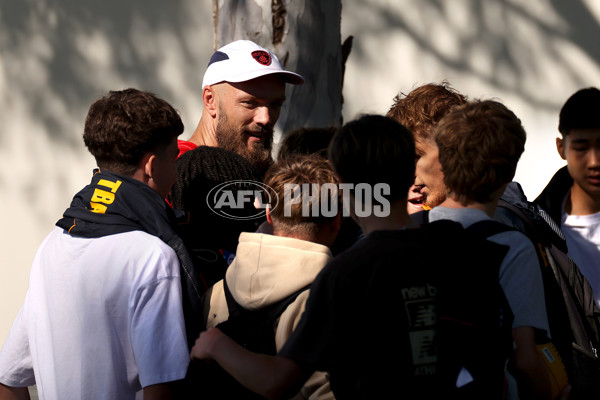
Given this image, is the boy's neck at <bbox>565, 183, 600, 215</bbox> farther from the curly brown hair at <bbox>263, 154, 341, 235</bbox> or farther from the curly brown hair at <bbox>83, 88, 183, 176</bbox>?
the curly brown hair at <bbox>83, 88, 183, 176</bbox>

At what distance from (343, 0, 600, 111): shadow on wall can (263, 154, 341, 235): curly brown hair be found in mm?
2903

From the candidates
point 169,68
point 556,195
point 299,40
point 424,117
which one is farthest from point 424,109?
point 169,68

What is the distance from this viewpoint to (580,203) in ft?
9.53

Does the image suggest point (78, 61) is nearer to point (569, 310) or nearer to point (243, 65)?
point (243, 65)

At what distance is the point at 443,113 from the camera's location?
2729mm

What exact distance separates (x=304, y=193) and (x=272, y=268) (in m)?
0.25

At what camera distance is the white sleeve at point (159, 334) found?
211 centimetres

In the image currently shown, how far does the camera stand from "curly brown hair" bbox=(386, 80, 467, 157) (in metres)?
2.69

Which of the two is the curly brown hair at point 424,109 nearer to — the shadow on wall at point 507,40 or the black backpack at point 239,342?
the black backpack at point 239,342

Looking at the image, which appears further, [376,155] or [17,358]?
[17,358]

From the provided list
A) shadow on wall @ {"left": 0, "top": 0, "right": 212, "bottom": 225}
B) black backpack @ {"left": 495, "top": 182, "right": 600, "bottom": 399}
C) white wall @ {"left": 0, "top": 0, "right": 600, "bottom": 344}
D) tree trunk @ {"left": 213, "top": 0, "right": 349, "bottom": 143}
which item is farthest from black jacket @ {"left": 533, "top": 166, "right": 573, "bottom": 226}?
shadow on wall @ {"left": 0, "top": 0, "right": 212, "bottom": 225}

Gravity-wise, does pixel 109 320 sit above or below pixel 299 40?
below

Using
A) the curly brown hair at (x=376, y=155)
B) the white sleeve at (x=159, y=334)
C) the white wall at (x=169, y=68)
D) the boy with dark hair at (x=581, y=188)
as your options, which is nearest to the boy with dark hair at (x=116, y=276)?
the white sleeve at (x=159, y=334)

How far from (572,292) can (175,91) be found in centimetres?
342
